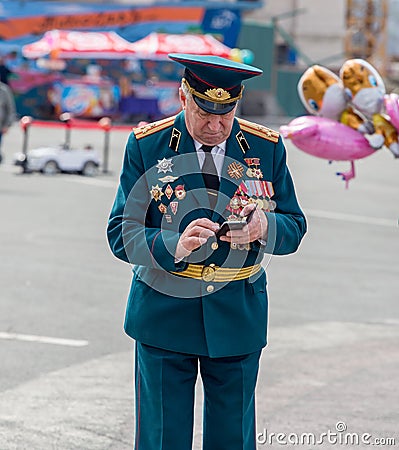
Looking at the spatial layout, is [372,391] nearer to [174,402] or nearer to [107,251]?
[174,402]

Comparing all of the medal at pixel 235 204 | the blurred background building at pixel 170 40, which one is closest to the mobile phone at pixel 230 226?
the medal at pixel 235 204

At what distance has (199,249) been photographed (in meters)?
3.71

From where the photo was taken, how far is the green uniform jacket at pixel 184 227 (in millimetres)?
3762

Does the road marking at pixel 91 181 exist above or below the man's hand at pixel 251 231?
below

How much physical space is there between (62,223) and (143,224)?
29.1 feet

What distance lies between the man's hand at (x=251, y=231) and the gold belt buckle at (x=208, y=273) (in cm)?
17

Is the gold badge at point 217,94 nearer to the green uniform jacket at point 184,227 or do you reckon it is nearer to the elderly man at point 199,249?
the elderly man at point 199,249

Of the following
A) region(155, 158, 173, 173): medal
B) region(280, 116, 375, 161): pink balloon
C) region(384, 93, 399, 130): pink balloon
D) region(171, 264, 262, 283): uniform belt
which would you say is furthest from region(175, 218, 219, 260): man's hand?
region(384, 93, 399, 130): pink balloon

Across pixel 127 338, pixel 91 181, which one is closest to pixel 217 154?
pixel 127 338

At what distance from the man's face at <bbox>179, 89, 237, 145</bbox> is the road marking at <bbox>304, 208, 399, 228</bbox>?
10.1 metres

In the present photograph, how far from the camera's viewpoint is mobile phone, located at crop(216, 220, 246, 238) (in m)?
3.61

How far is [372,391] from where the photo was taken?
20.9 ft

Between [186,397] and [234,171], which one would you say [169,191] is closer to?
[234,171]

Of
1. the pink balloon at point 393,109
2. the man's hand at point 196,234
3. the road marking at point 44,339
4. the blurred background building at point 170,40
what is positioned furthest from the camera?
the blurred background building at point 170,40
